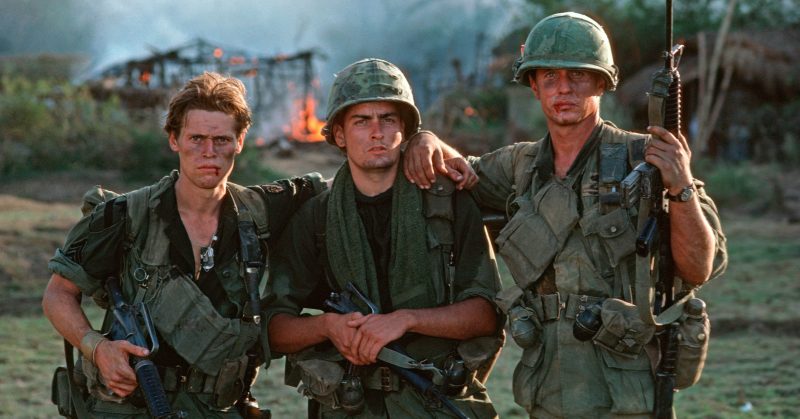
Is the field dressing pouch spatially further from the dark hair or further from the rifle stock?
the rifle stock

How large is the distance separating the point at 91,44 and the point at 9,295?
35956 mm

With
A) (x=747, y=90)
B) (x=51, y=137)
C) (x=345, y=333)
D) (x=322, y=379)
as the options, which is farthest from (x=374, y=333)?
(x=747, y=90)

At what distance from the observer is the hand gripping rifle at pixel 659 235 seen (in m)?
3.76

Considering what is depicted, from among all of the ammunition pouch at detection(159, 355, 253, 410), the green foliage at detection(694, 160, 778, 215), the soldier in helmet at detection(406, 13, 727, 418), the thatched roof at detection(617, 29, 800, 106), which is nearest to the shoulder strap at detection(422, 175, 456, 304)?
the soldier in helmet at detection(406, 13, 727, 418)

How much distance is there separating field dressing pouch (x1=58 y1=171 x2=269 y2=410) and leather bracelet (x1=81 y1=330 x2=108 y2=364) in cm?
6

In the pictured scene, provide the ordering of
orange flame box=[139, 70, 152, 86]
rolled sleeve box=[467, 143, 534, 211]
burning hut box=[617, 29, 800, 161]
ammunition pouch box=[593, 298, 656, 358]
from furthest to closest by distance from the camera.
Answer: orange flame box=[139, 70, 152, 86]
burning hut box=[617, 29, 800, 161]
rolled sleeve box=[467, 143, 534, 211]
ammunition pouch box=[593, 298, 656, 358]

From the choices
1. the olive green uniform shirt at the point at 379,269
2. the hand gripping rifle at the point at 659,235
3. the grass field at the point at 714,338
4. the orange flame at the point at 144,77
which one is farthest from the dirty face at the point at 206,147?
the orange flame at the point at 144,77

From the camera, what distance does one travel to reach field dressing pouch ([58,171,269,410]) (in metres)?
4.08

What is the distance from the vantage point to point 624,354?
154 inches

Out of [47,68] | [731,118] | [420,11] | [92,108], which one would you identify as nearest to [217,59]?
[47,68]

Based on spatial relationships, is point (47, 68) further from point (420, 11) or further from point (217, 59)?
point (420, 11)

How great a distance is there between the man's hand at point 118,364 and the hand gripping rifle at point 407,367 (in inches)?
33.1

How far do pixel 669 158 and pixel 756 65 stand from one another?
66.8ft

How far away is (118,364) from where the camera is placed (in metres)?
3.98
